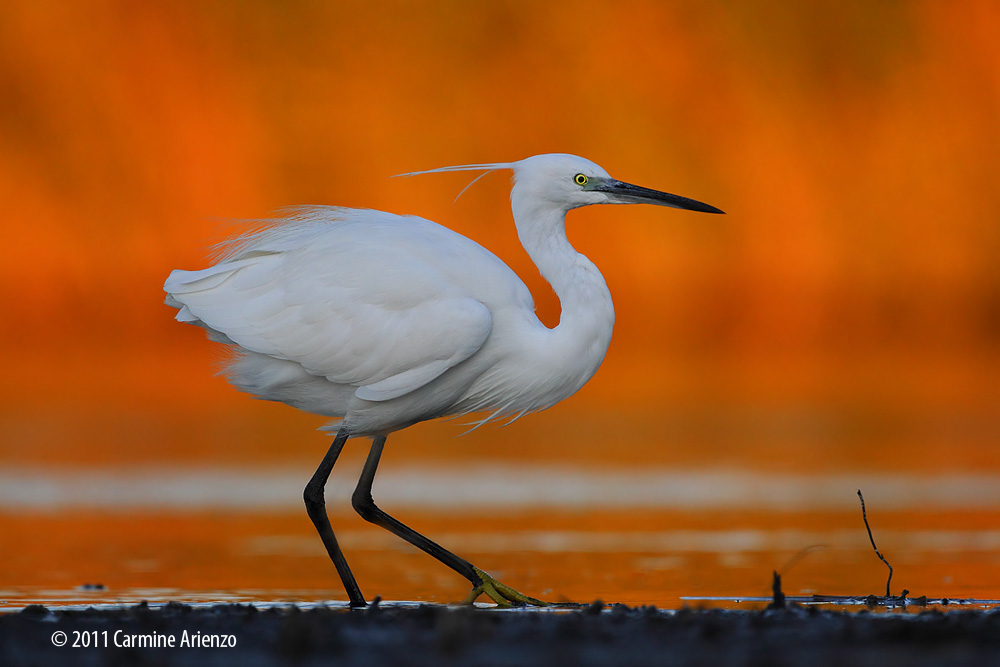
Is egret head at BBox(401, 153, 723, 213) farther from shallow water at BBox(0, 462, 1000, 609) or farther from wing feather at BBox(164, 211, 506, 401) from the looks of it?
shallow water at BBox(0, 462, 1000, 609)

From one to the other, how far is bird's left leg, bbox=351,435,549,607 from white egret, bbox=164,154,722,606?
0.01 metres

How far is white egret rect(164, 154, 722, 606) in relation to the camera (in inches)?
289

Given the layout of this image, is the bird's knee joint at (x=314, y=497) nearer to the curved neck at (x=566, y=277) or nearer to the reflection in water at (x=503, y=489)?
the curved neck at (x=566, y=277)


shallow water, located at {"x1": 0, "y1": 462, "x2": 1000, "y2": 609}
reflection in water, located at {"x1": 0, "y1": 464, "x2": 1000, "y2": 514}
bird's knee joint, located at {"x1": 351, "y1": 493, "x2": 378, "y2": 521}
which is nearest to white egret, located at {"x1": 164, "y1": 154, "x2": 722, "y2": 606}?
bird's knee joint, located at {"x1": 351, "y1": 493, "x2": 378, "y2": 521}

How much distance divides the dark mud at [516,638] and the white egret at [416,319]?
6.02 ft

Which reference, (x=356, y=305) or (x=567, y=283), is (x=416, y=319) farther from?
(x=567, y=283)

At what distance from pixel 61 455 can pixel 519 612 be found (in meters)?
13.8

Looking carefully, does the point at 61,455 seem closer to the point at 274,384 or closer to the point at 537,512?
the point at 537,512

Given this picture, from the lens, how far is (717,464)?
674 inches

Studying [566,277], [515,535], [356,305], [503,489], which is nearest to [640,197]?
[566,277]

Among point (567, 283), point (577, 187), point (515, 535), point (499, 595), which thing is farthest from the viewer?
point (515, 535)

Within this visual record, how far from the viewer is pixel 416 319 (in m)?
7.28

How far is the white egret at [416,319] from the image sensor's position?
734cm

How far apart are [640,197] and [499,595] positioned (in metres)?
2.46
